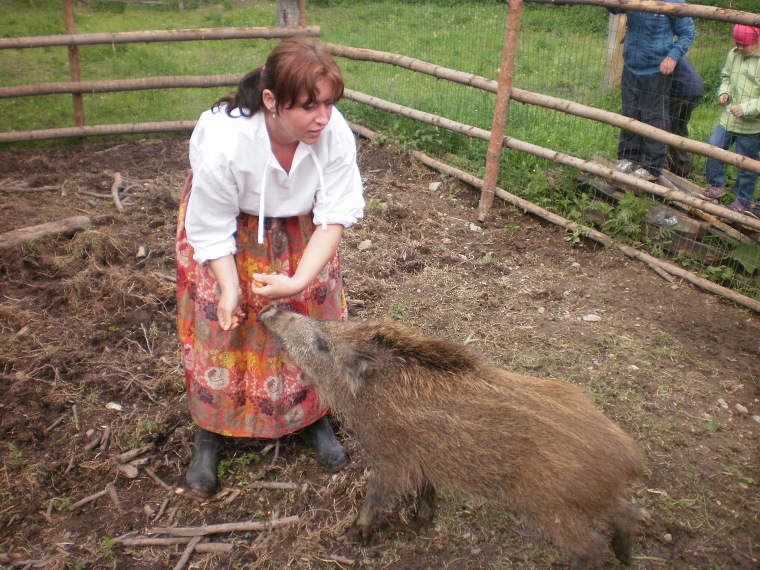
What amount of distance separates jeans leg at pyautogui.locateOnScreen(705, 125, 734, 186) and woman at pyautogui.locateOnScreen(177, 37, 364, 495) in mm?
3772

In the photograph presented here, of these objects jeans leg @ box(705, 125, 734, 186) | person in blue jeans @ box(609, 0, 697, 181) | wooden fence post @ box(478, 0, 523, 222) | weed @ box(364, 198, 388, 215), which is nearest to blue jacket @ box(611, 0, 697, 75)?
person in blue jeans @ box(609, 0, 697, 181)

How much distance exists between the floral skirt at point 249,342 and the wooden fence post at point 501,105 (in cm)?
299

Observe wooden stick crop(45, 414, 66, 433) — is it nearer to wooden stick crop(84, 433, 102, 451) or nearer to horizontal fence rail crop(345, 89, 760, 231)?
wooden stick crop(84, 433, 102, 451)

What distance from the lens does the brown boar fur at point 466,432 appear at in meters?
2.46

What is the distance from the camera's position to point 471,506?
121 inches

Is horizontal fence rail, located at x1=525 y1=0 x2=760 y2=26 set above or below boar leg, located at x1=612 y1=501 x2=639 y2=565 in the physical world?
above

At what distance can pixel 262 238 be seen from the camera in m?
2.66

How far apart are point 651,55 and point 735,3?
3230 mm

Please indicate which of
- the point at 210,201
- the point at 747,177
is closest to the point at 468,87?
the point at 747,177

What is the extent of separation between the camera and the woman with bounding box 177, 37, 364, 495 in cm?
238

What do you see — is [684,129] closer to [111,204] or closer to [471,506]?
[471,506]

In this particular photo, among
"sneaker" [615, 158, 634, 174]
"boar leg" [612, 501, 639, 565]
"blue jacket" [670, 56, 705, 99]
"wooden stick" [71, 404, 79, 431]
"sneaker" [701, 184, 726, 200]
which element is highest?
"blue jacket" [670, 56, 705, 99]

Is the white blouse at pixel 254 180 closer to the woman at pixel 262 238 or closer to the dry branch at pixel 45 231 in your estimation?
the woman at pixel 262 238

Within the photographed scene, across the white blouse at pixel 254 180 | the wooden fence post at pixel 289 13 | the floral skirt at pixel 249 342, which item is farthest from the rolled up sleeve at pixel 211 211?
the wooden fence post at pixel 289 13
